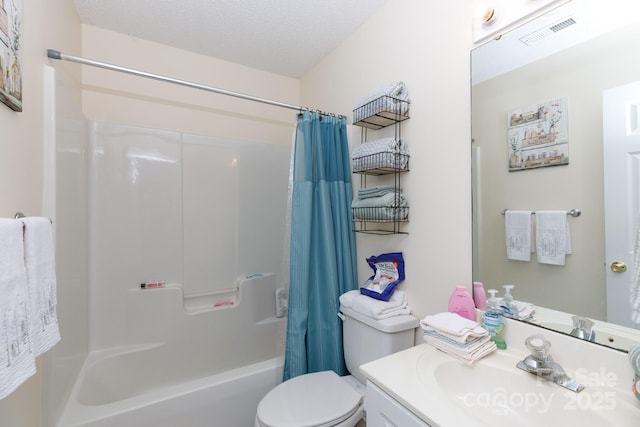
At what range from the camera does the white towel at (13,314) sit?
0.62 m

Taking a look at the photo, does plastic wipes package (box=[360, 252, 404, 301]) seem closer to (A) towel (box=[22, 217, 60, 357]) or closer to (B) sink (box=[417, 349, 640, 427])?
(B) sink (box=[417, 349, 640, 427])

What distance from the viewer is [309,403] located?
115cm

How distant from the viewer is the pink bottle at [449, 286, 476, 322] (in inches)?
42.3

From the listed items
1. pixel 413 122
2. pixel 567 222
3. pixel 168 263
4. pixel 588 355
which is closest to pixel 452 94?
pixel 413 122

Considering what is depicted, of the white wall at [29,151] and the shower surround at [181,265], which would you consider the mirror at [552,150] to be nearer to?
the shower surround at [181,265]

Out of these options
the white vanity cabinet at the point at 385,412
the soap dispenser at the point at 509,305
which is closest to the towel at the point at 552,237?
the soap dispenser at the point at 509,305

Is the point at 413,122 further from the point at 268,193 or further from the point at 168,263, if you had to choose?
the point at 168,263

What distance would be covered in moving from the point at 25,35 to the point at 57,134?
14.8 inches

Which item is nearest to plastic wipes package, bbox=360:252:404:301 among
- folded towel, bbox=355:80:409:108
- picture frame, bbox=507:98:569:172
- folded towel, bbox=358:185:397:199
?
folded towel, bbox=358:185:397:199

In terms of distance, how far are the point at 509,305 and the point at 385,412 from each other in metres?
0.60

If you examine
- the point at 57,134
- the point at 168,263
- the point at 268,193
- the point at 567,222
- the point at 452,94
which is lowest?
the point at 168,263

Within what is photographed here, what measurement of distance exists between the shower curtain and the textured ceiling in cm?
59

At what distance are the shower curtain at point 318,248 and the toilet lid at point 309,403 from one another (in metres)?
0.18

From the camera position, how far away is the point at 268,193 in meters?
2.29
